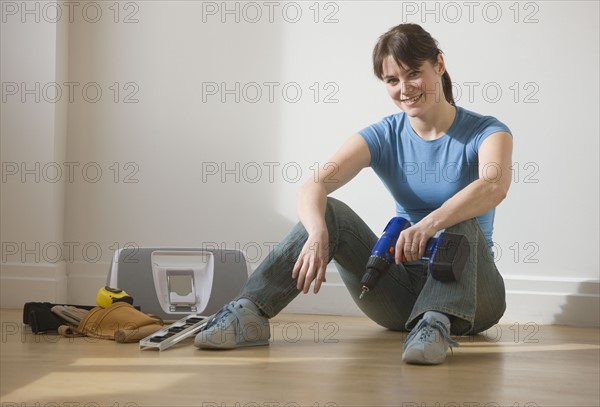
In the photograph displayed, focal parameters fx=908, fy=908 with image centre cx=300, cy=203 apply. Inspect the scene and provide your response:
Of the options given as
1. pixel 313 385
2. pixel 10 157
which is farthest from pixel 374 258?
pixel 10 157

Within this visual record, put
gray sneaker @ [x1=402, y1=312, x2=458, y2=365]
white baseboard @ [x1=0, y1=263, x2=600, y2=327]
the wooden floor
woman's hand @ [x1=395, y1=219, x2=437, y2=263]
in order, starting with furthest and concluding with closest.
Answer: white baseboard @ [x1=0, y1=263, x2=600, y2=327] → woman's hand @ [x1=395, y1=219, x2=437, y2=263] → gray sneaker @ [x1=402, y1=312, x2=458, y2=365] → the wooden floor

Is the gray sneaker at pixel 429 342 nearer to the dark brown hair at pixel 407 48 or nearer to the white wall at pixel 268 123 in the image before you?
the dark brown hair at pixel 407 48

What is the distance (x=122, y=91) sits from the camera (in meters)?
3.18

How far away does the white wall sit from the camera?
291cm

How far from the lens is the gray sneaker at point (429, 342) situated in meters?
1.91

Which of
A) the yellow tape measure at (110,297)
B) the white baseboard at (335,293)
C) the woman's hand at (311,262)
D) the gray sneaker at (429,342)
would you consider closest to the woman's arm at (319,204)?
the woman's hand at (311,262)

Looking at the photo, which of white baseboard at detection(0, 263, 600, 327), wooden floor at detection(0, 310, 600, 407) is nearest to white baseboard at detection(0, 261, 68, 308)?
white baseboard at detection(0, 263, 600, 327)

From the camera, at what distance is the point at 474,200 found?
2135 mm

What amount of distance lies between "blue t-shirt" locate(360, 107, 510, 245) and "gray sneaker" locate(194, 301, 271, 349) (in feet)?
1.76

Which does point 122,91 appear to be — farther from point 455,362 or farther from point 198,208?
point 455,362

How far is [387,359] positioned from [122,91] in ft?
5.25

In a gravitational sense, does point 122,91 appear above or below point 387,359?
above

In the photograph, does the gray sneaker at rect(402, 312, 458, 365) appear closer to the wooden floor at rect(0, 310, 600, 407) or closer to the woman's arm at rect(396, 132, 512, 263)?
the wooden floor at rect(0, 310, 600, 407)

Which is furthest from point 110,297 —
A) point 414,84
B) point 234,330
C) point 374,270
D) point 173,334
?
point 414,84
